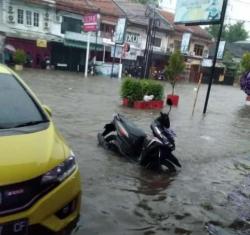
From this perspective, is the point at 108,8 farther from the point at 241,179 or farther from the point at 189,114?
the point at 241,179

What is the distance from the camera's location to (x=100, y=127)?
31.8ft

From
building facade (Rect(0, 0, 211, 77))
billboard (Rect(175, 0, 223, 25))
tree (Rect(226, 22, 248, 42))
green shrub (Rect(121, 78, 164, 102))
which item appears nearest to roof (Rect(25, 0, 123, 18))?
building facade (Rect(0, 0, 211, 77))

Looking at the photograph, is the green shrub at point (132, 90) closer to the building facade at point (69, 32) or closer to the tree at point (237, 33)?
the building facade at point (69, 32)

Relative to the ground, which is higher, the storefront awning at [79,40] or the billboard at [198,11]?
the billboard at [198,11]

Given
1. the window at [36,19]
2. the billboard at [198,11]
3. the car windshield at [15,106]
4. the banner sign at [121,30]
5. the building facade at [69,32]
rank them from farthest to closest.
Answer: the window at [36,19] < the building facade at [69,32] < the banner sign at [121,30] < the billboard at [198,11] < the car windshield at [15,106]

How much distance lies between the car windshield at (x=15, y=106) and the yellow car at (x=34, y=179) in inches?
0.4

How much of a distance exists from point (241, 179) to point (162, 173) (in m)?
1.43

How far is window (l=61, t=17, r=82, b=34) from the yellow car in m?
33.6

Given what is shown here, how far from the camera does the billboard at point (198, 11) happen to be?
15.0 metres

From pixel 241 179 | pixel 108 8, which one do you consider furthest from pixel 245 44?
pixel 241 179

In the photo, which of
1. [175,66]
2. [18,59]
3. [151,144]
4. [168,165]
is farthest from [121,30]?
[151,144]

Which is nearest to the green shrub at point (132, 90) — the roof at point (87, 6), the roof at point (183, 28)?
the roof at point (87, 6)

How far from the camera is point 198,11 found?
17.1m

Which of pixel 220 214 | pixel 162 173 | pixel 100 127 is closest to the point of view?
pixel 220 214
